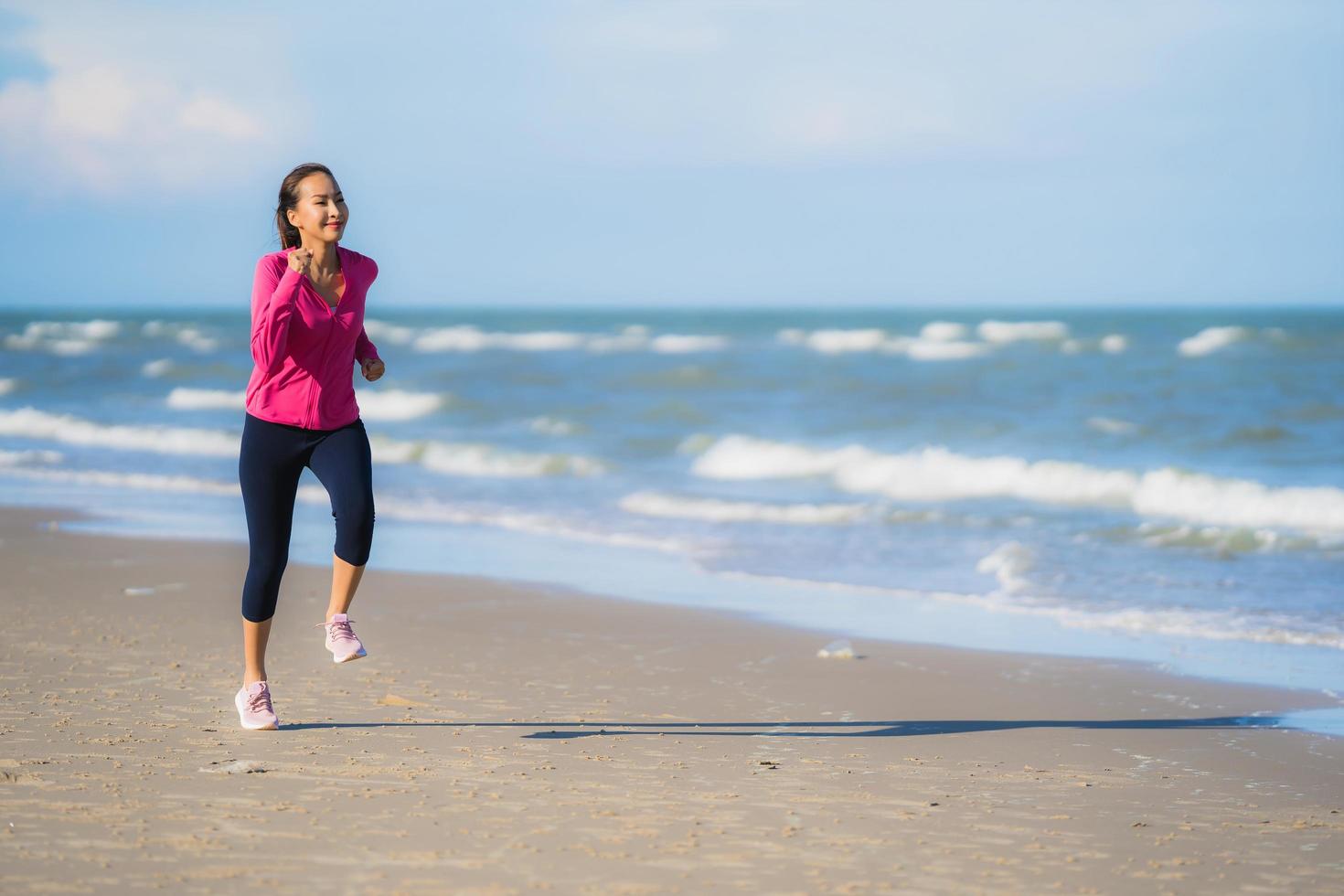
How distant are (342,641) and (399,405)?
20.3 metres

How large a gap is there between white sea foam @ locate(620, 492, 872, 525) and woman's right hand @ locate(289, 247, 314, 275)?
783 cm

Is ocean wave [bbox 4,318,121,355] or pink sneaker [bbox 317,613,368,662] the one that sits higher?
ocean wave [bbox 4,318,121,355]

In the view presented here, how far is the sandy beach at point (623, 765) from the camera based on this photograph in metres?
3.55

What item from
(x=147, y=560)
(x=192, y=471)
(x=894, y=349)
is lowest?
(x=147, y=560)

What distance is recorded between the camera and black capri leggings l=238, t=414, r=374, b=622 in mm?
4715

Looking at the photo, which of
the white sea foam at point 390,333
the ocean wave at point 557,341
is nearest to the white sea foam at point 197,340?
the white sea foam at point 390,333

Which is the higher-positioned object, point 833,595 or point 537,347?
point 537,347

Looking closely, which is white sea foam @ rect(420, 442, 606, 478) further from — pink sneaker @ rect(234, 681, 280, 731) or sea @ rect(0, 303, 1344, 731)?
pink sneaker @ rect(234, 681, 280, 731)

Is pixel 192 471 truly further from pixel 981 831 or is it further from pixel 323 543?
pixel 981 831

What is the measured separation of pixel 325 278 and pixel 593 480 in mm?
10863

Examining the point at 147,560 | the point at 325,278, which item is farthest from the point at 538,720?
the point at 147,560

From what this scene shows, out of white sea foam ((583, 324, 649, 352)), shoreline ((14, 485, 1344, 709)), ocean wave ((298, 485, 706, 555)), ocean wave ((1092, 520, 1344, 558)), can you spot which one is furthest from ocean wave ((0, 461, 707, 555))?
white sea foam ((583, 324, 649, 352))

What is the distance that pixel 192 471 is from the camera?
51.7ft

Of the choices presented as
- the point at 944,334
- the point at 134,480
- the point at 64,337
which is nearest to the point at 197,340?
the point at 64,337
